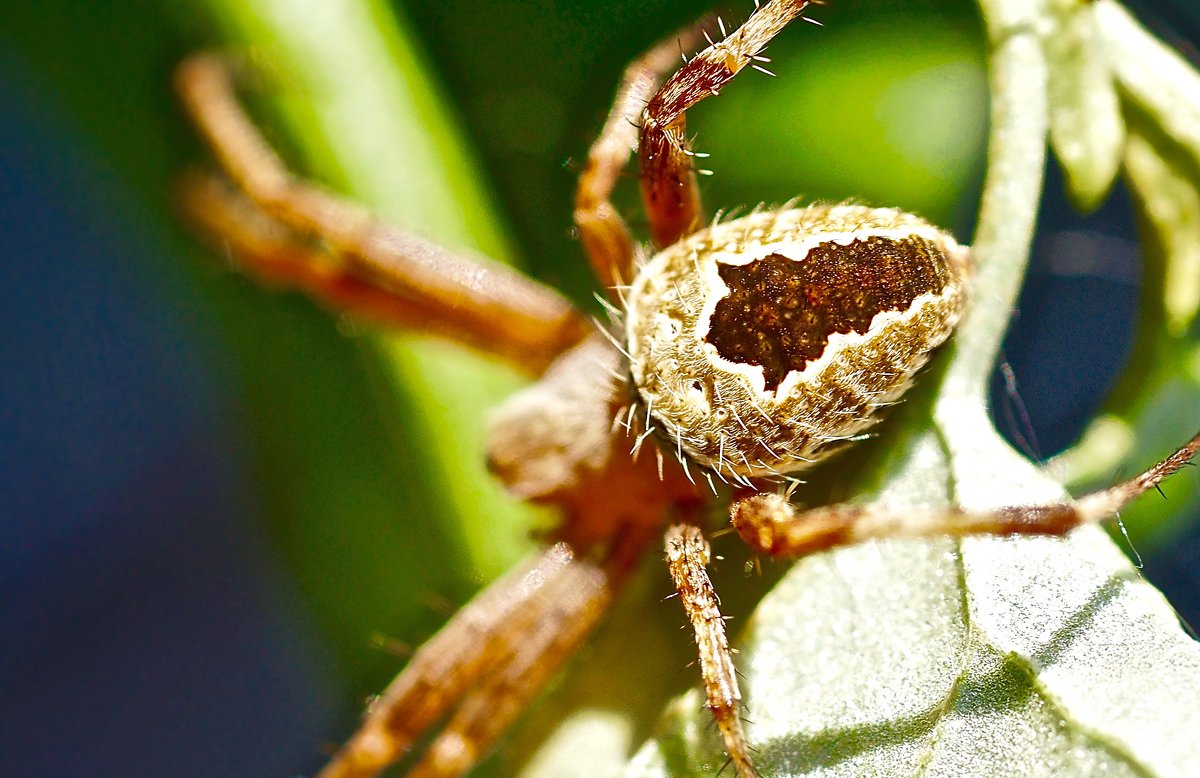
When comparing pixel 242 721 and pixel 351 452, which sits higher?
pixel 351 452

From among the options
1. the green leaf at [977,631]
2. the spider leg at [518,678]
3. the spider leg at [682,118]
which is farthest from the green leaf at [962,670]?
the spider leg at [682,118]

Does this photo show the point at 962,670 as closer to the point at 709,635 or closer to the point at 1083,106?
the point at 709,635

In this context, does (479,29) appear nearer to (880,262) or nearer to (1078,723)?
(880,262)

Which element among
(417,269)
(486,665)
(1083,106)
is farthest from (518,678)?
(1083,106)

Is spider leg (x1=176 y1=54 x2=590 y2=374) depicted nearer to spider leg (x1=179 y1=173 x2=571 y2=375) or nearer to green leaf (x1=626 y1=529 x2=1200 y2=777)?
spider leg (x1=179 y1=173 x2=571 y2=375)

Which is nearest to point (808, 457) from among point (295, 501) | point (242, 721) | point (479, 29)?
point (479, 29)

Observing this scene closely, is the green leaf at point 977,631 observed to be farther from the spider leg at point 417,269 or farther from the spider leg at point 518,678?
the spider leg at point 417,269

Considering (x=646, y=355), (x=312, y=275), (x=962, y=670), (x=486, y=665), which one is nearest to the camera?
(x=962, y=670)
